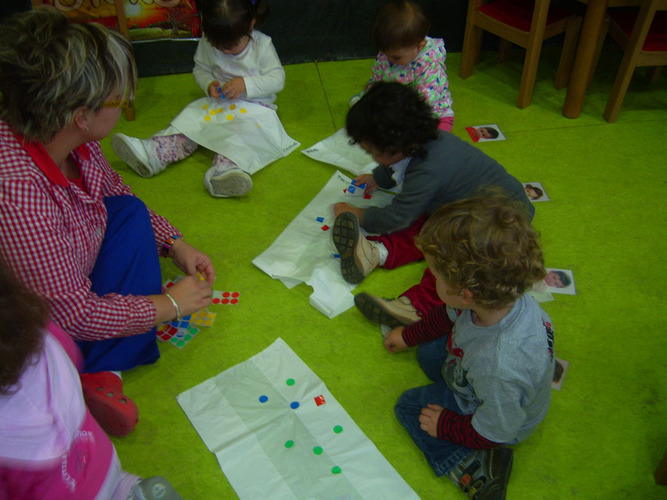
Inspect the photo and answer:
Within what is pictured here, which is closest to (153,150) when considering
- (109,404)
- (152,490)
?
(109,404)

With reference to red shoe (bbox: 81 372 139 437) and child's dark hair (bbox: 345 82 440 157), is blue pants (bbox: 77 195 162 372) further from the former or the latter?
child's dark hair (bbox: 345 82 440 157)

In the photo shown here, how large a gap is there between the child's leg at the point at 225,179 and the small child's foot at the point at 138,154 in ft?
0.78

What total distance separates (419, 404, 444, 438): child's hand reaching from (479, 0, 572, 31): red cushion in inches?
75.6

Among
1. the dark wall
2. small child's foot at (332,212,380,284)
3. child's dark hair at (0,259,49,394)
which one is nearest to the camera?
child's dark hair at (0,259,49,394)

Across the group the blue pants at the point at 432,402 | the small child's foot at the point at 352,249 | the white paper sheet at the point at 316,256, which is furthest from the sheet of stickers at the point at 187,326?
the blue pants at the point at 432,402

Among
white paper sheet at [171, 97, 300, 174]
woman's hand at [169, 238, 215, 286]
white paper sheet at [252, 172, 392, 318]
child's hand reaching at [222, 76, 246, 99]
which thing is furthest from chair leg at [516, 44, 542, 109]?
woman's hand at [169, 238, 215, 286]

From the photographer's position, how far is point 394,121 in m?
1.69

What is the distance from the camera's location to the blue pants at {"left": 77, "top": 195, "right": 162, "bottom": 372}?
1504 millimetres

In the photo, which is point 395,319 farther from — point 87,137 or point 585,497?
point 87,137

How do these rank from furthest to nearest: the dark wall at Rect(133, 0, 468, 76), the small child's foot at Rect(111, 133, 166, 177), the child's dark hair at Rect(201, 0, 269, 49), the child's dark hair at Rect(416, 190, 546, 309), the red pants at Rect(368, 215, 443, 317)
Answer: the dark wall at Rect(133, 0, 468, 76)
the small child's foot at Rect(111, 133, 166, 177)
the child's dark hair at Rect(201, 0, 269, 49)
the red pants at Rect(368, 215, 443, 317)
the child's dark hair at Rect(416, 190, 546, 309)

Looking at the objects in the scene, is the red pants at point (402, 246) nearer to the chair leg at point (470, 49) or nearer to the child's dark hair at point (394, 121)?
the child's dark hair at point (394, 121)

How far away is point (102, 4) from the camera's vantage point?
2.54 metres

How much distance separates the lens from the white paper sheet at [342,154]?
7.72ft

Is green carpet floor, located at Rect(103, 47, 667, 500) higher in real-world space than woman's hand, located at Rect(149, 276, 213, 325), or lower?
lower
